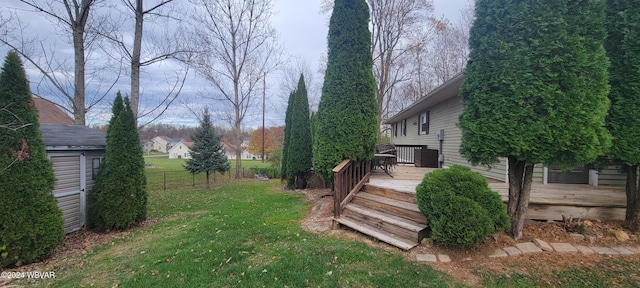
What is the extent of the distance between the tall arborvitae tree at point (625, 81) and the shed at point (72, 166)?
325 inches

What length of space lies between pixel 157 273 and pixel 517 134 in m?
4.59

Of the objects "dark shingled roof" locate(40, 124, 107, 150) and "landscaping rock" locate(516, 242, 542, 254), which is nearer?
"landscaping rock" locate(516, 242, 542, 254)

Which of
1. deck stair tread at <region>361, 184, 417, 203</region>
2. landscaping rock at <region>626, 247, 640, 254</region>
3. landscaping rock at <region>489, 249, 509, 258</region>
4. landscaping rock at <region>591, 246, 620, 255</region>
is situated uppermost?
deck stair tread at <region>361, 184, 417, 203</region>

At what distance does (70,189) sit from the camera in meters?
4.61

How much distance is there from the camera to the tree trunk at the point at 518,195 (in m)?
3.35

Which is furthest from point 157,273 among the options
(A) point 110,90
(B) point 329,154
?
(A) point 110,90

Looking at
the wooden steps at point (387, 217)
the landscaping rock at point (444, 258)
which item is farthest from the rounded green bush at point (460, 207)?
the wooden steps at point (387, 217)

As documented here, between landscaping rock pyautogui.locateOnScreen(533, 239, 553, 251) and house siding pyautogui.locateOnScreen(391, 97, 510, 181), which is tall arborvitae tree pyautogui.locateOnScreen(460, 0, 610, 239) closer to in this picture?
landscaping rock pyautogui.locateOnScreen(533, 239, 553, 251)

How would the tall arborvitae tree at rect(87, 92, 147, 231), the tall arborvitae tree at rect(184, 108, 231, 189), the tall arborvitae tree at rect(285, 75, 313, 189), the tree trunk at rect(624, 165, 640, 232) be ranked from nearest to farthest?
the tree trunk at rect(624, 165, 640, 232) → the tall arborvitae tree at rect(87, 92, 147, 231) → the tall arborvitae tree at rect(285, 75, 313, 189) → the tall arborvitae tree at rect(184, 108, 231, 189)

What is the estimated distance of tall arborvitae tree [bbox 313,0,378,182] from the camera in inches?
195

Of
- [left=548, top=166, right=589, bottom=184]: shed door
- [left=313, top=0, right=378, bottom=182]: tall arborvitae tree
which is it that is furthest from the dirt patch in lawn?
[left=313, top=0, right=378, bottom=182]: tall arborvitae tree

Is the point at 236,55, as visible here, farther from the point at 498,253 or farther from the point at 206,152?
the point at 498,253

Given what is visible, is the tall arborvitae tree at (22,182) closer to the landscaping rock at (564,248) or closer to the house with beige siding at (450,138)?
the house with beige siding at (450,138)

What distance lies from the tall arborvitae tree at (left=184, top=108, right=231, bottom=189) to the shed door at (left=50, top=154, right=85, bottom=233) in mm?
6918
